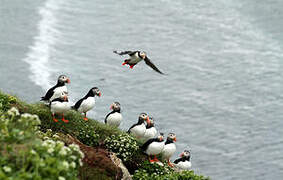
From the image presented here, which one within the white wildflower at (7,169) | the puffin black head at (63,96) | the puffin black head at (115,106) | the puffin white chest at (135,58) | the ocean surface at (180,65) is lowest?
the white wildflower at (7,169)

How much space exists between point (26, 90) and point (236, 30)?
29.1 metres

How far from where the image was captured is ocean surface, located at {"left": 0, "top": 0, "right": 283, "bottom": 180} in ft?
122

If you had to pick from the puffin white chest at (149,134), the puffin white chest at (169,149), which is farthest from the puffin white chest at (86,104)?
the puffin white chest at (169,149)

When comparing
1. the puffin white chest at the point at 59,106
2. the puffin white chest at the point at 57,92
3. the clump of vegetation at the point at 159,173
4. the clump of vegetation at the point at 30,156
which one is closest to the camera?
the clump of vegetation at the point at 30,156

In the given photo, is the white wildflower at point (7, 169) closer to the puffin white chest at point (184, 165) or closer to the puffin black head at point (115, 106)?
the puffin black head at point (115, 106)

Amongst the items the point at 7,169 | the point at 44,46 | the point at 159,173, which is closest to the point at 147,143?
the point at 159,173

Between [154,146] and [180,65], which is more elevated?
[180,65]

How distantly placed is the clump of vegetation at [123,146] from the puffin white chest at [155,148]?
0.49 metres

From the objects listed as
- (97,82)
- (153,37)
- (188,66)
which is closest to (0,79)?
(97,82)

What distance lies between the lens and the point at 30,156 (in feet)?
32.2

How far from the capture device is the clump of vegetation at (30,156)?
954 cm

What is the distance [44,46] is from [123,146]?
33.0 m

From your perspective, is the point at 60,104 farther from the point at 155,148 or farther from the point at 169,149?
the point at 169,149

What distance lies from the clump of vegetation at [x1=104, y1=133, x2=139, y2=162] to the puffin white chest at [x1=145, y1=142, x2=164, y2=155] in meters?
0.49
